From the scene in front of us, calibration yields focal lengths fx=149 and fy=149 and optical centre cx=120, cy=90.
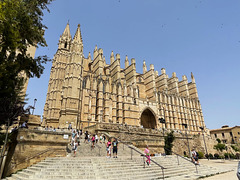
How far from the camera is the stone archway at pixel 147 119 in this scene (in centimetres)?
3602

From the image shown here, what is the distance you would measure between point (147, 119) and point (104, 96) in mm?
14200

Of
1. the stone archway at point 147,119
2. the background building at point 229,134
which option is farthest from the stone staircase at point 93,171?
the background building at point 229,134

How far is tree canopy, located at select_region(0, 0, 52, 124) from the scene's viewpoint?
5.52 m

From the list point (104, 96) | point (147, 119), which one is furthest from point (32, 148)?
point (147, 119)

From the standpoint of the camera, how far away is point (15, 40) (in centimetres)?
557

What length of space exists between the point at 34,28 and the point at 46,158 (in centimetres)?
697

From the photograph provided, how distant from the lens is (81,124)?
79.7 feet

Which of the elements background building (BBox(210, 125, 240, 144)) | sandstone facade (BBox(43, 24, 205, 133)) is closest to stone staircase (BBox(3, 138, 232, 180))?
sandstone facade (BBox(43, 24, 205, 133))

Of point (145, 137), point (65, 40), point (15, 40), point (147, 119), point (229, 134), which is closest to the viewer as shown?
point (15, 40)

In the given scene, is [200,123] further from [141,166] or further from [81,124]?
[141,166]

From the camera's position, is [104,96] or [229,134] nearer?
[104,96]

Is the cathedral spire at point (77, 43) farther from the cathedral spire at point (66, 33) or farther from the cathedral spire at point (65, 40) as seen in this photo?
the cathedral spire at point (66, 33)

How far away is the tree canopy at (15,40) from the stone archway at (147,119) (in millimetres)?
30717

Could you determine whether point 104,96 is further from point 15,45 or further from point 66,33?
point 15,45
